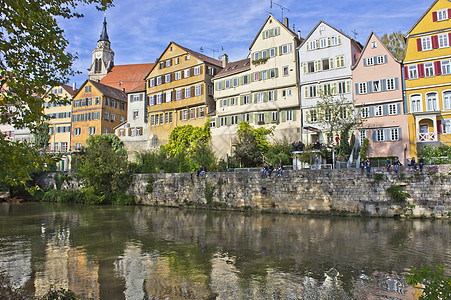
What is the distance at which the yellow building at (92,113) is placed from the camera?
57375mm

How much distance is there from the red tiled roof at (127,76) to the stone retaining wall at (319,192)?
46.5 metres

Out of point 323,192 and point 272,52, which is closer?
point 323,192

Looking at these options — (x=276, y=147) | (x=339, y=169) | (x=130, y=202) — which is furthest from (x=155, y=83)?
(x=339, y=169)

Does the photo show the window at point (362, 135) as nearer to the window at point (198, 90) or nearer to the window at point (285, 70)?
the window at point (285, 70)

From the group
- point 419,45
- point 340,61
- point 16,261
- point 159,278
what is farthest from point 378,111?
point 16,261

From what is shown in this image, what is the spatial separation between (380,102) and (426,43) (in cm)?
656

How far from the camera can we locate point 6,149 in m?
6.33

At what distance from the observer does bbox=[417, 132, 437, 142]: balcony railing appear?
29331mm

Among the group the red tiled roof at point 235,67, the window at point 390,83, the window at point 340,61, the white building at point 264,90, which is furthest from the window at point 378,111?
the red tiled roof at point 235,67

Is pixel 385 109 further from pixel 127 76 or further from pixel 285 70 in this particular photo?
pixel 127 76

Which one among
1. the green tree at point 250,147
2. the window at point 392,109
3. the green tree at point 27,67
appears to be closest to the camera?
the green tree at point 27,67

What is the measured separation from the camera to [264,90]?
129ft

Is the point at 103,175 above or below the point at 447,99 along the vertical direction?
below

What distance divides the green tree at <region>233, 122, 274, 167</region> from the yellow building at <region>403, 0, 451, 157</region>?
14.3 meters
